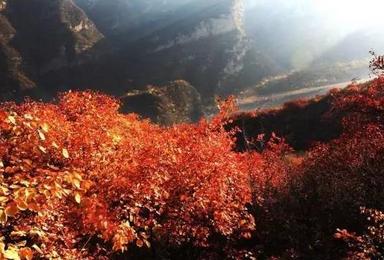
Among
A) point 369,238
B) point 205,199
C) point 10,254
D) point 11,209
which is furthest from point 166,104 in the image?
point 10,254

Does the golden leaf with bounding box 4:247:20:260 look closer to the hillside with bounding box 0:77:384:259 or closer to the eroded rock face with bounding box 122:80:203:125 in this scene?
the hillside with bounding box 0:77:384:259

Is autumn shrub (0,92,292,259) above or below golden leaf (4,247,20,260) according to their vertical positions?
below

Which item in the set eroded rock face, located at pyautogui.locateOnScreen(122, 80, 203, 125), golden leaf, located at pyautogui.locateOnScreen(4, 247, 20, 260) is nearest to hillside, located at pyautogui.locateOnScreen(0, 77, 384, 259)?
golden leaf, located at pyautogui.locateOnScreen(4, 247, 20, 260)

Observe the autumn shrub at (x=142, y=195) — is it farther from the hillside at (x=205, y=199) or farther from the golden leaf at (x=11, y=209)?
the golden leaf at (x=11, y=209)

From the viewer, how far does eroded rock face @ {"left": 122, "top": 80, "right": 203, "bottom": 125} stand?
14688cm

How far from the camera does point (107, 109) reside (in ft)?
133

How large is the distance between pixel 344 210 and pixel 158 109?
124931 mm

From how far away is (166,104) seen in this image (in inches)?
6206

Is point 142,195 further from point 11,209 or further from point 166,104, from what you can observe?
point 166,104

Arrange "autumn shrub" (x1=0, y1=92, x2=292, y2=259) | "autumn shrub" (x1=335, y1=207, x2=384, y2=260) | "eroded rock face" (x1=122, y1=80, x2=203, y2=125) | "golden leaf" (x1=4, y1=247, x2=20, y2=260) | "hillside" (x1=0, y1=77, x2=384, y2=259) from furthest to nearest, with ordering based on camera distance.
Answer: "eroded rock face" (x1=122, y1=80, x2=203, y2=125), "hillside" (x1=0, y1=77, x2=384, y2=259), "autumn shrub" (x1=0, y1=92, x2=292, y2=259), "autumn shrub" (x1=335, y1=207, x2=384, y2=260), "golden leaf" (x1=4, y1=247, x2=20, y2=260)

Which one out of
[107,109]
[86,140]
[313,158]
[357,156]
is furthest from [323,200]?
[107,109]

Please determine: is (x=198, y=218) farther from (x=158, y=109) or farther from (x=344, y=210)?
(x=158, y=109)

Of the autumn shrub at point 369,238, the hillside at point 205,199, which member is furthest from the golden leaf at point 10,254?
the autumn shrub at point 369,238

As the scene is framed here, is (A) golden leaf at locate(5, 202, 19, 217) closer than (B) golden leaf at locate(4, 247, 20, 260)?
No
